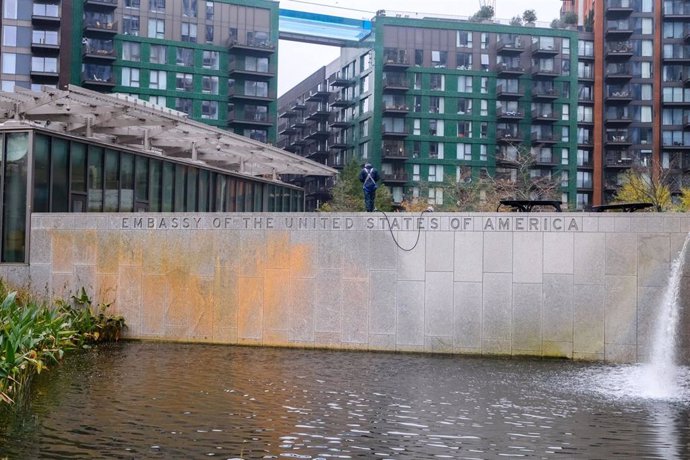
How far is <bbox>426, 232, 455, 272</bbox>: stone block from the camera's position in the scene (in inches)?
816

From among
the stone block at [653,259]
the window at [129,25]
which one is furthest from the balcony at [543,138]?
the stone block at [653,259]

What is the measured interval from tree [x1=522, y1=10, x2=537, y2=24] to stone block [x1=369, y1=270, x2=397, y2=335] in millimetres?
82907

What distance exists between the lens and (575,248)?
20.1 metres

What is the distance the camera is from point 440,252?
68.2 ft

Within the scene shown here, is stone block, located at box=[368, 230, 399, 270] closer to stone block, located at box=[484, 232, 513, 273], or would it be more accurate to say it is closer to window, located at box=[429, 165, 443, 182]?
stone block, located at box=[484, 232, 513, 273]

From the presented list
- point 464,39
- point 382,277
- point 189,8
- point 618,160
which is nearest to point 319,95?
point 464,39

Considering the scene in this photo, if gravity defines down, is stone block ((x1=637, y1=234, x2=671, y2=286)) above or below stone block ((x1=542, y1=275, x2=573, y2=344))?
above

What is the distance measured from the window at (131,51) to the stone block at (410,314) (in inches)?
2745

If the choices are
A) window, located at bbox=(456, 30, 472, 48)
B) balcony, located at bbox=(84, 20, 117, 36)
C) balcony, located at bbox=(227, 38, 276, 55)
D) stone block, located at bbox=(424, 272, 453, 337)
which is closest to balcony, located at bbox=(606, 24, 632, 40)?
window, located at bbox=(456, 30, 472, 48)

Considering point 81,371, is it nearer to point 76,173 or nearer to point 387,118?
point 76,173

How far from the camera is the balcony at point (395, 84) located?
3654 inches

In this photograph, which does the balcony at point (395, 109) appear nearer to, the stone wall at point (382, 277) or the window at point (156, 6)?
the window at point (156, 6)

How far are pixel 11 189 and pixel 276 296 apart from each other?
8.81 meters

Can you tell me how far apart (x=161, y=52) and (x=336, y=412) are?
7899 cm
